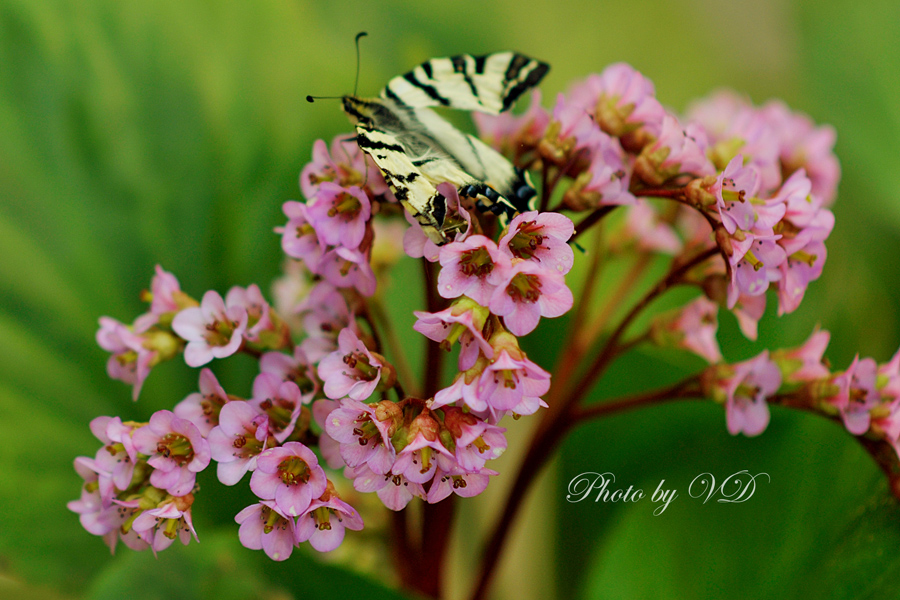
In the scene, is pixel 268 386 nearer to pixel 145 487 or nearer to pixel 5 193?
pixel 145 487

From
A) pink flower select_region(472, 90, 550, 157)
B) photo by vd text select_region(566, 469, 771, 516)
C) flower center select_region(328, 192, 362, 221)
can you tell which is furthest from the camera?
photo by vd text select_region(566, 469, 771, 516)

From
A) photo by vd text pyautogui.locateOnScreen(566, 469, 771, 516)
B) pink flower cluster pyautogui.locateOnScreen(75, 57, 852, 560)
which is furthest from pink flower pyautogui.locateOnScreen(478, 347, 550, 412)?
photo by vd text pyautogui.locateOnScreen(566, 469, 771, 516)

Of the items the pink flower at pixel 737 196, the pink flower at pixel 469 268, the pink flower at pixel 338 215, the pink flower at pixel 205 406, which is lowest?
the pink flower at pixel 205 406

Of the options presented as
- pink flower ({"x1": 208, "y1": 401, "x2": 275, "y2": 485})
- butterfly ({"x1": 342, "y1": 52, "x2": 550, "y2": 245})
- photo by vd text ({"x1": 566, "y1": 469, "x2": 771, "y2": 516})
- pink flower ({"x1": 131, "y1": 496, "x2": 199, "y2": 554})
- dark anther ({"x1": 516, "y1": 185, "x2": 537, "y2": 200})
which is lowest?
photo by vd text ({"x1": 566, "y1": 469, "x2": 771, "y2": 516})

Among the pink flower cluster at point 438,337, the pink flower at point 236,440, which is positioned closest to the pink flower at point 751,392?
the pink flower cluster at point 438,337

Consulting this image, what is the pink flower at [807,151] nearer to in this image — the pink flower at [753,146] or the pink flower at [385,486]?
the pink flower at [753,146]

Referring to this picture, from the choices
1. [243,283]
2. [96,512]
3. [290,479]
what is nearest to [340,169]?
[290,479]

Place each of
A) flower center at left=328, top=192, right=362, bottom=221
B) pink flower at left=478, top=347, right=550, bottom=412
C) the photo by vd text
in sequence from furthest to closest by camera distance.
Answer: the photo by vd text → flower center at left=328, top=192, right=362, bottom=221 → pink flower at left=478, top=347, right=550, bottom=412

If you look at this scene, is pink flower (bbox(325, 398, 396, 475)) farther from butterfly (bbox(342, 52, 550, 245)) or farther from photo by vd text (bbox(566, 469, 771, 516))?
photo by vd text (bbox(566, 469, 771, 516))
